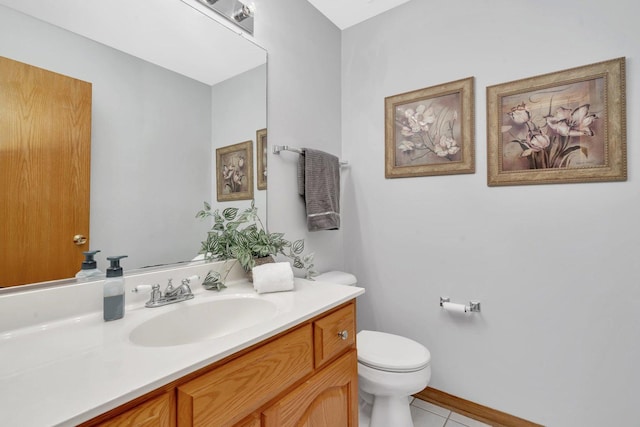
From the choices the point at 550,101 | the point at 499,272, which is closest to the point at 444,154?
the point at 550,101

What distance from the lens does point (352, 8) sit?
190 cm

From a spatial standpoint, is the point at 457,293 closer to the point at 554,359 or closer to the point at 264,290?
the point at 554,359

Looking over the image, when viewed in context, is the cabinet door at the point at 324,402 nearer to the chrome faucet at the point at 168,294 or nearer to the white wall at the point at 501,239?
the chrome faucet at the point at 168,294

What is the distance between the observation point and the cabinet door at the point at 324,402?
81cm

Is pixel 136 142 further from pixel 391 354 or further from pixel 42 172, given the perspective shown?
pixel 391 354

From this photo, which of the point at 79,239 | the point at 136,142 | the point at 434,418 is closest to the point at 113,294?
the point at 79,239

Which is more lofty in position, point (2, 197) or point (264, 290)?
point (2, 197)

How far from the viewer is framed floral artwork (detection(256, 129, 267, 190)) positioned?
4.81ft

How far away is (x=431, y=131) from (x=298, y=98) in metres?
0.83

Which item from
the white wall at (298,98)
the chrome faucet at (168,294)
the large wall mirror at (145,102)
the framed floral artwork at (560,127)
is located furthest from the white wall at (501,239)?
the chrome faucet at (168,294)

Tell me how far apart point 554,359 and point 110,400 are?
6.00 feet

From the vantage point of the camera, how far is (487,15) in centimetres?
161

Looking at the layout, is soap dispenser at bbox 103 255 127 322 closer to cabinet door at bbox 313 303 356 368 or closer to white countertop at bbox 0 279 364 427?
white countertop at bbox 0 279 364 427

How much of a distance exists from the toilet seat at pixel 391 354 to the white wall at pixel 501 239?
0.33 metres
